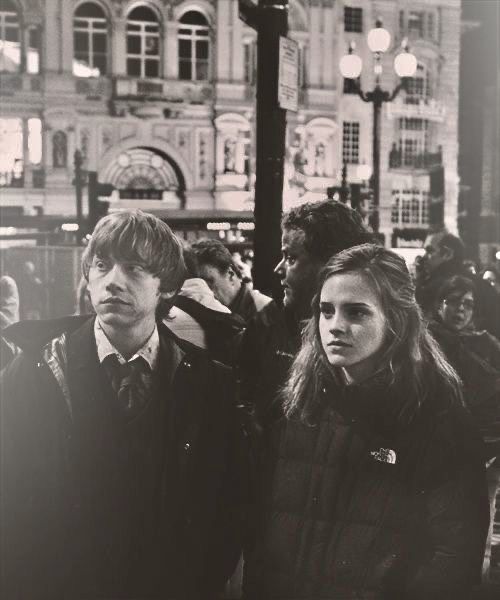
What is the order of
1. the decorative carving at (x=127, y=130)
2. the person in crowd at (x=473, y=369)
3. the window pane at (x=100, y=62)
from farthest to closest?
the window pane at (x=100, y=62), the decorative carving at (x=127, y=130), the person in crowd at (x=473, y=369)

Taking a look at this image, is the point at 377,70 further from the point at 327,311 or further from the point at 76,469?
the point at 76,469

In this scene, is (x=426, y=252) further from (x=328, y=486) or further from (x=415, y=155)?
(x=328, y=486)

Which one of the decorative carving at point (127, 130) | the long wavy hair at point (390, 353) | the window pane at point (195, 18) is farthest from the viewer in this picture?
the window pane at point (195, 18)

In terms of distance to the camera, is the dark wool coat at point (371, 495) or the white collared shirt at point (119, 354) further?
the white collared shirt at point (119, 354)

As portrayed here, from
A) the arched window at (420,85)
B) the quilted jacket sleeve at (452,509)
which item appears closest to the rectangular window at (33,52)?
the arched window at (420,85)

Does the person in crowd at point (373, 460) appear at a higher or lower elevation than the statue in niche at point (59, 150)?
lower

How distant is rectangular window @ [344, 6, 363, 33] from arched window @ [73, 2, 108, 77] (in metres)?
0.88

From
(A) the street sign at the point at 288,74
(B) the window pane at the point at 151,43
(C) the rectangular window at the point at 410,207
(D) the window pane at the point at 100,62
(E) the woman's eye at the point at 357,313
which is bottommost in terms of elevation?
(E) the woman's eye at the point at 357,313

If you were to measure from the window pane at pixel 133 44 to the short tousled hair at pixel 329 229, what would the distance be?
1.27 meters

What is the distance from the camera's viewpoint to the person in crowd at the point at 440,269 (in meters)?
2.52

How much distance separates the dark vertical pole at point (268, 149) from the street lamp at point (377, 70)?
386 millimetres

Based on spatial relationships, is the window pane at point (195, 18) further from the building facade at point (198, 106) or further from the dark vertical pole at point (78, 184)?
the dark vertical pole at point (78, 184)

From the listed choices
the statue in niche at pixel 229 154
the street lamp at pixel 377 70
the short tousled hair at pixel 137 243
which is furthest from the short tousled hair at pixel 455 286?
the statue in niche at pixel 229 154

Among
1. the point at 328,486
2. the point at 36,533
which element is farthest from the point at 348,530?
the point at 36,533
